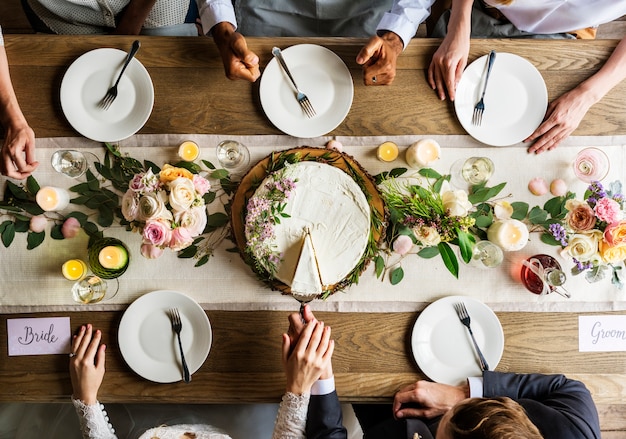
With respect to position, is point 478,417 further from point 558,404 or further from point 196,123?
point 196,123

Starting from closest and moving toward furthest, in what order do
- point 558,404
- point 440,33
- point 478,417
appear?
1. point 478,417
2. point 558,404
3. point 440,33

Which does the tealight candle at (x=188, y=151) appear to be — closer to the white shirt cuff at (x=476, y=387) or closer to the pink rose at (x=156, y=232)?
the pink rose at (x=156, y=232)

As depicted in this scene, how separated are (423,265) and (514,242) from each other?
0.96ft

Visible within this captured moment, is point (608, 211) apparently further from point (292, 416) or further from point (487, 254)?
point (292, 416)

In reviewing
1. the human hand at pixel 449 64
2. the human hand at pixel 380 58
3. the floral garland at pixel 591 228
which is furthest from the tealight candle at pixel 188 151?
the floral garland at pixel 591 228

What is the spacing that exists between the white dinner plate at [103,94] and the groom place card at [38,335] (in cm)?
63

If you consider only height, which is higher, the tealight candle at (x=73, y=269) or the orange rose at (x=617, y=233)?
the orange rose at (x=617, y=233)

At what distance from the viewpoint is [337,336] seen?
60.4 inches

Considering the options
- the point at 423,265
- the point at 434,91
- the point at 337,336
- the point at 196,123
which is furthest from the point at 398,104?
the point at 337,336

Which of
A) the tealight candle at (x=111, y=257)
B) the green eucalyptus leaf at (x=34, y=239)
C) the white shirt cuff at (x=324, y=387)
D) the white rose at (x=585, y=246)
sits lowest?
the white shirt cuff at (x=324, y=387)

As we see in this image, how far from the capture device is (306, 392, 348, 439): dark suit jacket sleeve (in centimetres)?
145

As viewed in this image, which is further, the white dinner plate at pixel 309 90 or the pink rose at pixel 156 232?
the white dinner plate at pixel 309 90

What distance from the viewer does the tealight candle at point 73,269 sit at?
1.47 metres

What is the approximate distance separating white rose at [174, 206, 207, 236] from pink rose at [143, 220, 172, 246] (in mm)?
38
